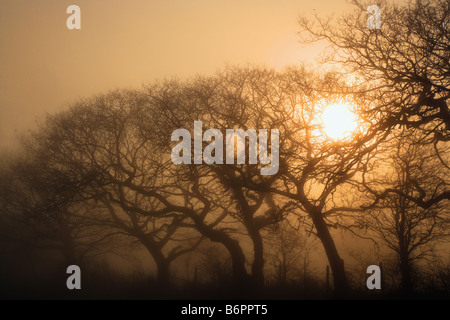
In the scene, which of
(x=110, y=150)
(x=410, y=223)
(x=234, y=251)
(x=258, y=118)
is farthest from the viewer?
(x=110, y=150)

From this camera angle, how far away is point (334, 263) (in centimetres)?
1872

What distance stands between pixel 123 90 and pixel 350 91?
599 inches

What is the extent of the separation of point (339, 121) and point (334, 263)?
6842 millimetres

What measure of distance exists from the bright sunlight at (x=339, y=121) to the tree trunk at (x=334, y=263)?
4.02m

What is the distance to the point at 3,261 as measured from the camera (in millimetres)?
34781

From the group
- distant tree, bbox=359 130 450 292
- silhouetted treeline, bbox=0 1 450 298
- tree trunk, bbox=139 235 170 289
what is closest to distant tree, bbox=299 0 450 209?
silhouetted treeline, bbox=0 1 450 298

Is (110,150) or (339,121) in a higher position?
(110,150)

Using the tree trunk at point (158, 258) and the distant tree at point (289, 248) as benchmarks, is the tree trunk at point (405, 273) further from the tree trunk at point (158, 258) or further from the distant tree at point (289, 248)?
the tree trunk at point (158, 258)

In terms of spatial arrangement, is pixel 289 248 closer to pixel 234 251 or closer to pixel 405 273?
pixel 234 251

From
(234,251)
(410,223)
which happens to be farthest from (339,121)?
(234,251)

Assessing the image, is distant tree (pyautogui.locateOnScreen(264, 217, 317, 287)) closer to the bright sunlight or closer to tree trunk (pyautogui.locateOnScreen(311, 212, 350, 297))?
tree trunk (pyautogui.locateOnScreen(311, 212, 350, 297))

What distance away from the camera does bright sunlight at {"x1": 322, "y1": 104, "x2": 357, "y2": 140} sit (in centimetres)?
1269

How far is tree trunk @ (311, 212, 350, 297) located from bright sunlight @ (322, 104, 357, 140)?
4.02 meters
